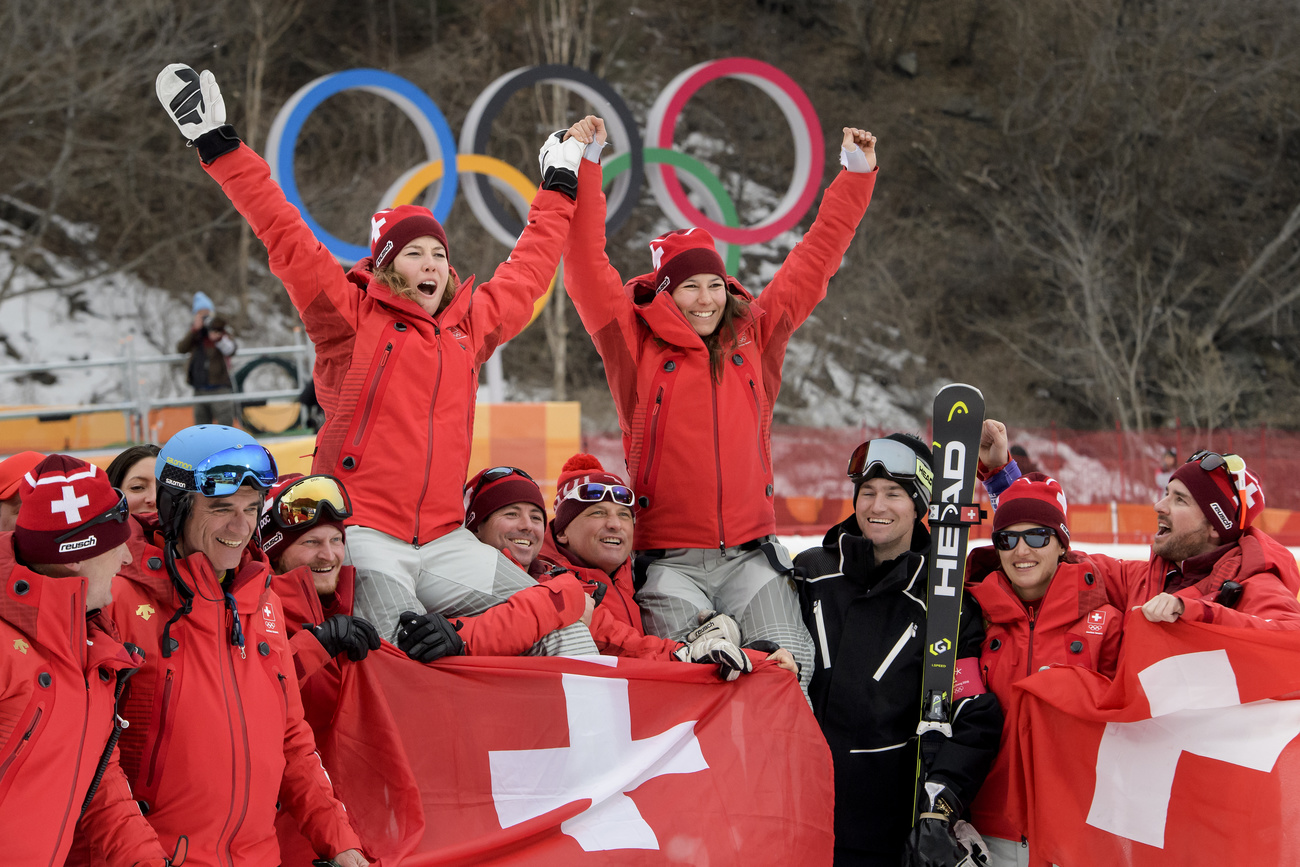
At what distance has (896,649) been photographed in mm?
3814

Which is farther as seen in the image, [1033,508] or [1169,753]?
[1033,508]

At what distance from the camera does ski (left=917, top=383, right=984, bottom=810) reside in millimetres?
3652

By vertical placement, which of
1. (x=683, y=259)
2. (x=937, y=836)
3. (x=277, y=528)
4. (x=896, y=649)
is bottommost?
(x=937, y=836)

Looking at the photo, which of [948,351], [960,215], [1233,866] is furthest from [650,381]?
[960,215]

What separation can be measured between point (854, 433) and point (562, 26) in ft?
41.5

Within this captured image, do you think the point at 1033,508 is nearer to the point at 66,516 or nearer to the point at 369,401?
the point at 369,401

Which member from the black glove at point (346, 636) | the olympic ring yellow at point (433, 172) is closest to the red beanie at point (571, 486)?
the black glove at point (346, 636)

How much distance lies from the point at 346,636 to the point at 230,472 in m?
0.55

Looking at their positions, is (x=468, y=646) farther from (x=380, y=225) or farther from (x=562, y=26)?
(x=562, y=26)

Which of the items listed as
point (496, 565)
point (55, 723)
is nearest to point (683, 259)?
point (496, 565)

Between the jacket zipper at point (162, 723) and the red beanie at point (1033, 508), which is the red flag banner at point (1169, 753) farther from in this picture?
the jacket zipper at point (162, 723)

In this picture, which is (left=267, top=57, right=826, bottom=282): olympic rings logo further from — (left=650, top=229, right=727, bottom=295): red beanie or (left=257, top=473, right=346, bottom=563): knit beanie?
(left=257, top=473, right=346, bottom=563): knit beanie

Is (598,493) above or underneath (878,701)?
above

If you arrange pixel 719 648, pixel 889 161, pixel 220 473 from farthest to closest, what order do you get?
pixel 889 161
pixel 719 648
pixel 220 473
